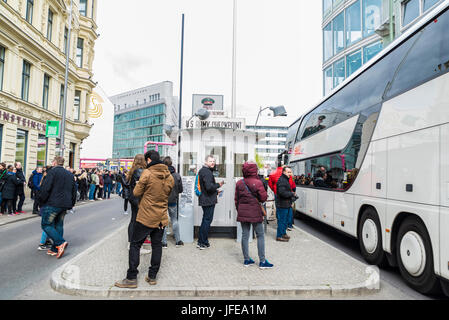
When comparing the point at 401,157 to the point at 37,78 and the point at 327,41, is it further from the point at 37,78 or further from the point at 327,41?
the point at 327,41

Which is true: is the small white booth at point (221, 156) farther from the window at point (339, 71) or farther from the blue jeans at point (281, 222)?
the window at point (339, 71)

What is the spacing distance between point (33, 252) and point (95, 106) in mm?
28338

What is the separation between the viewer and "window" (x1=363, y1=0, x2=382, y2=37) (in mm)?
20422

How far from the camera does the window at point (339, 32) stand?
23250 mm

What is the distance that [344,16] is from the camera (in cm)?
2294

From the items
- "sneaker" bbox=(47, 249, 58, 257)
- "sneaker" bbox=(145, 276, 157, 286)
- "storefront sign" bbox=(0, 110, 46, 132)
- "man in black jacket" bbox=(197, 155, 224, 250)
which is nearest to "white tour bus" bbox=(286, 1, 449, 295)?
"man in black jacket" bbox=(197, 155, 224, 250)

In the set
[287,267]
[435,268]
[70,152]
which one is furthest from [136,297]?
[70,152]

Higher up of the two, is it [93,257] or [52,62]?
A: [52,62]

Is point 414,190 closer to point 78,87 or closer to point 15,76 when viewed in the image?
point 15,76

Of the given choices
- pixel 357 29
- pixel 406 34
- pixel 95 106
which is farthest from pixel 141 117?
pixel 406 34

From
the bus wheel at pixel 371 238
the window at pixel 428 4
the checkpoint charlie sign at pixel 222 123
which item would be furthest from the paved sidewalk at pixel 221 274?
the window at pixel 428 4

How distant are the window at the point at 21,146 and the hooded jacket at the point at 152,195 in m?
17.2

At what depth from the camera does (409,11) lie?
51.8 feet
